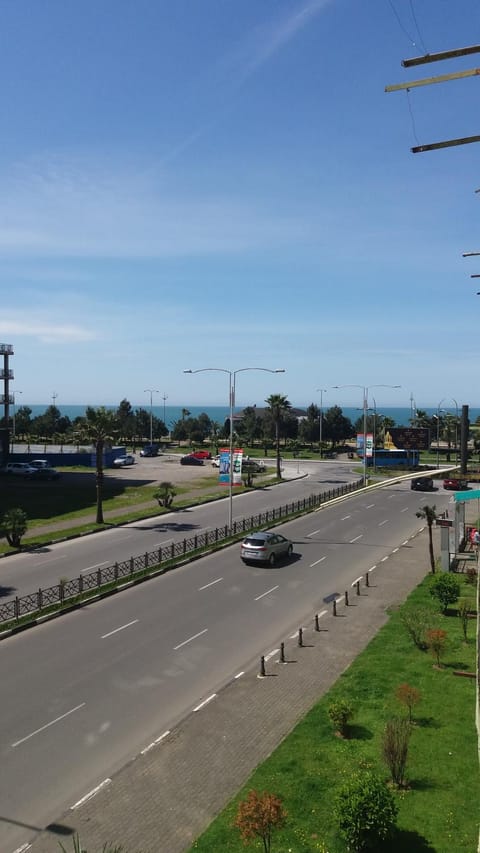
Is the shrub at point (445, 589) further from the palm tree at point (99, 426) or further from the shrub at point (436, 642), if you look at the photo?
the palm tree at point (99, 426)

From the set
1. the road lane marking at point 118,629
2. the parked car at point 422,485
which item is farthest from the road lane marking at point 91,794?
the parked car at point 422,485

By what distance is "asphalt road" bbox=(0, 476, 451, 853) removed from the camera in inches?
510

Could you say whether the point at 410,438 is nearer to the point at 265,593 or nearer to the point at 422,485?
the point at 422,485

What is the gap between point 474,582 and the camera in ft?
91.4

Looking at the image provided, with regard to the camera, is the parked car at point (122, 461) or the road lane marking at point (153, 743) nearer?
the road lane marking at point (153, 743)

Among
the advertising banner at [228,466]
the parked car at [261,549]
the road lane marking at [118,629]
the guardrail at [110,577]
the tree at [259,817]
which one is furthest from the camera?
the advertising banner at [228,466]

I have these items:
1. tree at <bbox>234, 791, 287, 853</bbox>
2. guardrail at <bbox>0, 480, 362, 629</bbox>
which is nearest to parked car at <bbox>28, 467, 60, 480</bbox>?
guardrail at <bbox>0, 480, 362, 629</bbox>

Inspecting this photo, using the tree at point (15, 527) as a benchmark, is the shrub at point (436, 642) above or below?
below

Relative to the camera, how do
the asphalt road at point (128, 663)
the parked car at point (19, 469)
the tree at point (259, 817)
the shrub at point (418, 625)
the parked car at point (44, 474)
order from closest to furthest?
the tree at point (259, 817) < the asphalt road at point (128, 663) < the shrub at point (418, 625) < the parked car at point (44, 474) < the parked car at point (19, 469)

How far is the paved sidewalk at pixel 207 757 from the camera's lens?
11.1 metres

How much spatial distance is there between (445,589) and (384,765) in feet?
36.2

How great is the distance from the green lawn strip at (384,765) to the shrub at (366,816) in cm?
59

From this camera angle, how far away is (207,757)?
44.4 ft

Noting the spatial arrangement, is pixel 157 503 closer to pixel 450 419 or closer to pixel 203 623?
pixel 203 623
